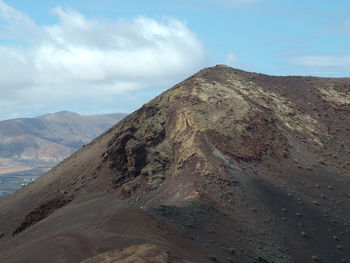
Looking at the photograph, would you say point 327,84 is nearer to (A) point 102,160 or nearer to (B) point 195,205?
(A) point 102,160

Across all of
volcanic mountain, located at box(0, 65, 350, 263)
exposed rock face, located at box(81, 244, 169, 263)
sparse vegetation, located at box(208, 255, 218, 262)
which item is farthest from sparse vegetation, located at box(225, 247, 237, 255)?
exposed rock face, located at box(81, 244, 169, 263)

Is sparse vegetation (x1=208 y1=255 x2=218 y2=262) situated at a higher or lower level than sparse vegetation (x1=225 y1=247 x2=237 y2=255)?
higher

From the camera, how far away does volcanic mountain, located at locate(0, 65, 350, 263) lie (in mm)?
22031

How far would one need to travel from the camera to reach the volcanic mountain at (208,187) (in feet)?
72.3

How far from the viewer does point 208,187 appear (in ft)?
115

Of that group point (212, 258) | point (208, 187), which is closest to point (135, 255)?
point (212, 258)

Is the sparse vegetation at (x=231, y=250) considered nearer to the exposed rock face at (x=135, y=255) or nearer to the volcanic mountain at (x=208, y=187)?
the volcanic mountain at (x=208, y=187)

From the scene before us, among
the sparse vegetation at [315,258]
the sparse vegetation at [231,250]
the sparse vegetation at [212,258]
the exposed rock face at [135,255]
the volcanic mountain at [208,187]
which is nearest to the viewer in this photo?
the exposed rock face at [135,255]

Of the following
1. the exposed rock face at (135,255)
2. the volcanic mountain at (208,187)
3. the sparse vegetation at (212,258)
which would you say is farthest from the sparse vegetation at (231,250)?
the exposed rock face at (135,255)

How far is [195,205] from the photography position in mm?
31094

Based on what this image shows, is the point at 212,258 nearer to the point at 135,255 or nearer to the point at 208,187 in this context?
the point at 135,255

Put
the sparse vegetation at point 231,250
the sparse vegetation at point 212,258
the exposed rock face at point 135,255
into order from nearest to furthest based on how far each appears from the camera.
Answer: the exposed rock face at point 135,255, the sparse vegetation at point 212,258, the sparse vegetation at point 231,250

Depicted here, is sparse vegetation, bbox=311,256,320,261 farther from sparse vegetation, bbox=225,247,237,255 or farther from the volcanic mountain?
sparse vegetation, bbox=225,247,237,255

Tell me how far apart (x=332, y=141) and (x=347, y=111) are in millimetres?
13102
